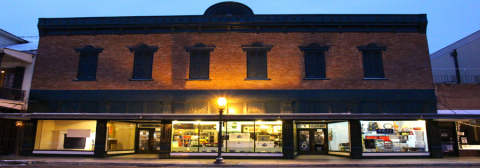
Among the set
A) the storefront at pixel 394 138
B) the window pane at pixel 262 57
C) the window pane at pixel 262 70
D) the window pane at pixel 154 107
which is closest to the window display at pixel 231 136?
the window pane at pixel 154 107

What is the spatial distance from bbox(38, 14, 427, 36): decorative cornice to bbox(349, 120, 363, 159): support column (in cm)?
542

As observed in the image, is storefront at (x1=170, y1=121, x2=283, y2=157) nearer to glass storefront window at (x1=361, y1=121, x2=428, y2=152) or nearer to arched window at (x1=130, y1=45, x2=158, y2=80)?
arched window at (x1=130, y1=45, x2=158, y2=80)

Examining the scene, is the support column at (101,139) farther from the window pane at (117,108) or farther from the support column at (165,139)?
the support column at (165,139)

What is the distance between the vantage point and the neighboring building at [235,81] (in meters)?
17.1

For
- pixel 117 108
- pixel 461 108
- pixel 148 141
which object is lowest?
pixel 148 141

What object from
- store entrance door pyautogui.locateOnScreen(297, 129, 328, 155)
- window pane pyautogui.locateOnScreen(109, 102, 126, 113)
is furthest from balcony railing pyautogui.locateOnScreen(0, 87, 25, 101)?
store entrance door pyautogui.locateOnScreen(297, 129, 328, 155)

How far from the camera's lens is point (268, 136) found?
17.3 metres

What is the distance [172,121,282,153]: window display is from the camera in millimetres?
17250

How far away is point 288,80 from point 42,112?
1406 cm

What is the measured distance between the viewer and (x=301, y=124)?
773 inches

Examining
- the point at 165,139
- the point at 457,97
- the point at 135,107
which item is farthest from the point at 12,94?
the point at 457,97

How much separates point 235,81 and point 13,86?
12911mm

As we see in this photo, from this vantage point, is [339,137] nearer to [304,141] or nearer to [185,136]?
[304,141]

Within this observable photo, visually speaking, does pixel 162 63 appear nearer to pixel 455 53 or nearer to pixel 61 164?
pixel 61 164
